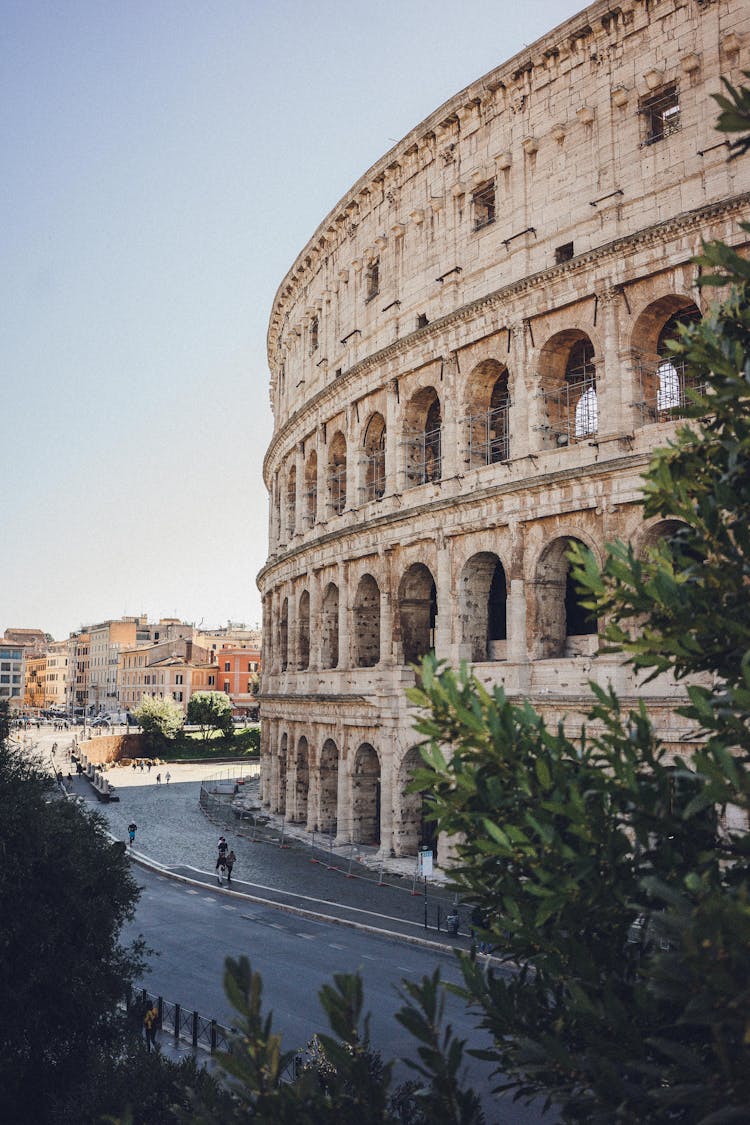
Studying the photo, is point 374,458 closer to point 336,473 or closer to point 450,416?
point 336,473

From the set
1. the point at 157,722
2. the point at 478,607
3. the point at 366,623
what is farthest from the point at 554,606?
the point at 157,722

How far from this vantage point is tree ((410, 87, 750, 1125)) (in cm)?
444

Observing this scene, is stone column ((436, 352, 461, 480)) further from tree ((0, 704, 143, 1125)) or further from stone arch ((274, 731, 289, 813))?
stone arch ((274, 731, 289, 813))

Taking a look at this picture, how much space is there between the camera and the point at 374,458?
88.2 ft

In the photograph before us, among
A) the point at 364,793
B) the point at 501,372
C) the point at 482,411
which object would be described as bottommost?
the point at 364,793

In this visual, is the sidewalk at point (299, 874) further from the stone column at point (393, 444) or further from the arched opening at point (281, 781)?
the stone column at point (393, 444)

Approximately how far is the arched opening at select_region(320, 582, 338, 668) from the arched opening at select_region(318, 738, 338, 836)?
2.71m

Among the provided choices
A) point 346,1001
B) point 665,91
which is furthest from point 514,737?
point 665,91

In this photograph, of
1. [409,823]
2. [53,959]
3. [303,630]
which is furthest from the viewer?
[303,630]

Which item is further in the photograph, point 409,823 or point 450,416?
point 409,823

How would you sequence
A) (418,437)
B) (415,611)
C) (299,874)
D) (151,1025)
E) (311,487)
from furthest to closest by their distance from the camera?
1. (311,487)
2. (418,437)
3. (415,611)
4. (299,874)
5. (151,1025)

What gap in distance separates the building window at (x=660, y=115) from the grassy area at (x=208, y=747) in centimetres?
5031

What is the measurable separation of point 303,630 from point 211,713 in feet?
109

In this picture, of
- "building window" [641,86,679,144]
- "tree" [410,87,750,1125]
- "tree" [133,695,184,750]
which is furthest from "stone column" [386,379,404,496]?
"tree" [133,695,184,750]
